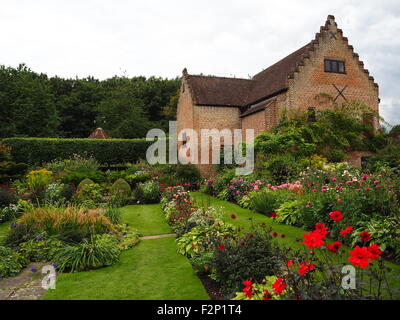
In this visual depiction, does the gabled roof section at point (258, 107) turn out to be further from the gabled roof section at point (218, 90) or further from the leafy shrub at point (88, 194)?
the leafy shrub at point (88, 194)

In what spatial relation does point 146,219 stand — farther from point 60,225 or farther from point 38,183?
point 38,183

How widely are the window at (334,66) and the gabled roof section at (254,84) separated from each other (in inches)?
48.5

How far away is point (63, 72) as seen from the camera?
150 ft

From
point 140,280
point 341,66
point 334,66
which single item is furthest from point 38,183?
point 341,66

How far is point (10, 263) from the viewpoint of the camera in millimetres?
5141

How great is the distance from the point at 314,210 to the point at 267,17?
603cm

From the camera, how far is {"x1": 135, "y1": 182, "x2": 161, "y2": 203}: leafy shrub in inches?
509

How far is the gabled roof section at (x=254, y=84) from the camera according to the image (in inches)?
735

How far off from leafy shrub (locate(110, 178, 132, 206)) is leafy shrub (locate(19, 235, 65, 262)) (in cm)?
555

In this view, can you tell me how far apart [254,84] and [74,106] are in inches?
1177

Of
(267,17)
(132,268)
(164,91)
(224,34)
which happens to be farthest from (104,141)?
(164,91)

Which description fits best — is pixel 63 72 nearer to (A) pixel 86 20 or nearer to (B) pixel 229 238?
(A) pixel 86 20

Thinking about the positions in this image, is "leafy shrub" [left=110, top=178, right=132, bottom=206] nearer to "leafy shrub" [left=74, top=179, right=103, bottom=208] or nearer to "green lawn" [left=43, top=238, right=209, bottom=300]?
"leafy shrub" [left=74, top=179, right=103, bottom=208]

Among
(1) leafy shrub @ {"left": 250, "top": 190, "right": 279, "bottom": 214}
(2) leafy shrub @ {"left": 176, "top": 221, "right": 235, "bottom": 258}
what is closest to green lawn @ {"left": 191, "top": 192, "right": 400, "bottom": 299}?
(1) leafy shrub @ {"left": 250, "top": 190, "right": 279, "bottom": 214}
